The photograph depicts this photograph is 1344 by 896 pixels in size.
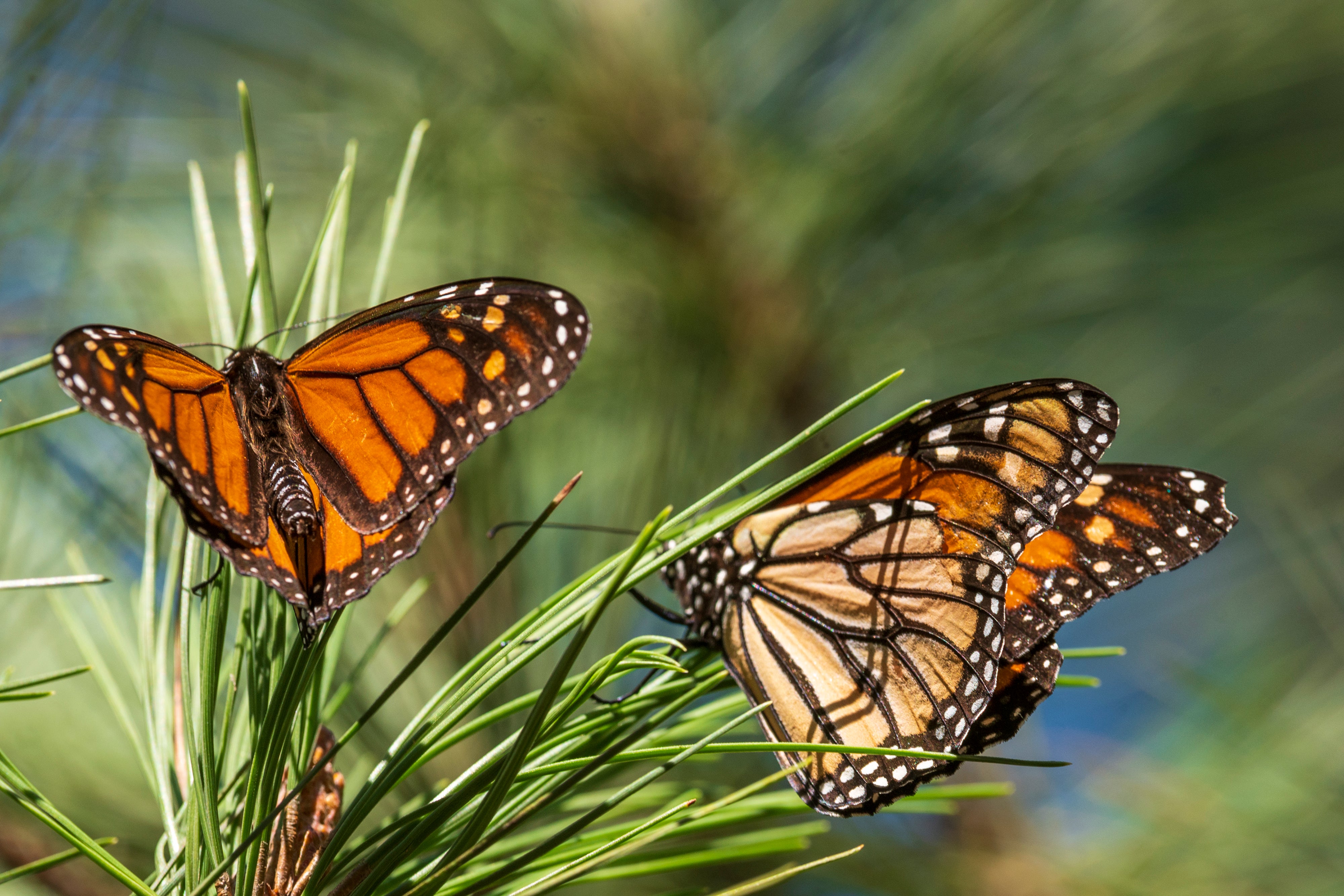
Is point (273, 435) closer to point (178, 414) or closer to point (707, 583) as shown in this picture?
point (178, 414)

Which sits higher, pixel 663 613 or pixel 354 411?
pixel 354 411

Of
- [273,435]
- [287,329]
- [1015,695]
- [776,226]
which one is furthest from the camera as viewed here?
[776,226]

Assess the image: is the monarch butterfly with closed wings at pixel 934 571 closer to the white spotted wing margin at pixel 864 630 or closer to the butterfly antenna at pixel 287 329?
the white spotted wing margin at pixel 864 630

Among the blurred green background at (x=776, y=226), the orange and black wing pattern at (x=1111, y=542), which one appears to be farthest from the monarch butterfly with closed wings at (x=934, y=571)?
the blurred green background at (x=776, y=226)

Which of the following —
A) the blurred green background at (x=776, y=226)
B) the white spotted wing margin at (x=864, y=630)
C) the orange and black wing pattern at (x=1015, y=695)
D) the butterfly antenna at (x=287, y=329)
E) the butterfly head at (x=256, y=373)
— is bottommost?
the orange and black wing pattern at (x=1015, y=695)

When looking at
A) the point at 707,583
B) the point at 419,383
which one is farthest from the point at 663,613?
the point at 419,383

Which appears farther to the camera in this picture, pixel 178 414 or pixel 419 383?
pixel 419 383

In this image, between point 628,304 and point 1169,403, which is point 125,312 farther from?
point 1169,403
